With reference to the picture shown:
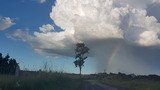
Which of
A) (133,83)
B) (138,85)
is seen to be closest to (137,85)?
(138,85)

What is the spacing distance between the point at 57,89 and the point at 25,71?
3.11 meters

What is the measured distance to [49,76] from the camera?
32438 millimetres

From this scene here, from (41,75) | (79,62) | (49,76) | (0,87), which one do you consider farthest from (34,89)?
(79,62)

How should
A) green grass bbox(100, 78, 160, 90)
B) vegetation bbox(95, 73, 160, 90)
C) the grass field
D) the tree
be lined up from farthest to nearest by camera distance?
the tree < vegetation bbox(95, 73, 160, 90) < the grass field < green grass bbox(100, 78, 160, 90)

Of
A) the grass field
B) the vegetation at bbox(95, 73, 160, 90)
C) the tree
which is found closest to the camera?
the grass field

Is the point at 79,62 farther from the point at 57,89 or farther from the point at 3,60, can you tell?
the point at 57,89

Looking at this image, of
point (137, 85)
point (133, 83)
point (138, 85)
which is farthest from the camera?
point (133, 83)

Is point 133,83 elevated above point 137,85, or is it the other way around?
point 133,83

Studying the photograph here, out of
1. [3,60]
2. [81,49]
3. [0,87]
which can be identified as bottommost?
[0,87]

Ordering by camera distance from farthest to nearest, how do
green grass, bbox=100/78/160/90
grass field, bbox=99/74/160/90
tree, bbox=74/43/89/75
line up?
tree, bbox=74/43/89/75 < grass field, bbox=99/74/160/90 < green grass, bbox=100/78/160/90

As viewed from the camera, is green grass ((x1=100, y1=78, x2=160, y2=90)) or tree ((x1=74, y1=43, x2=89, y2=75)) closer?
green grass ((x1=100, y1=78, x2=160, y2=90))

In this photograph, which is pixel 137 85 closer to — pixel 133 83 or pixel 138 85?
pixel 138 85

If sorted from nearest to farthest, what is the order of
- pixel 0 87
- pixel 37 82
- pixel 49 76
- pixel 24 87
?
pixel 0 87 < pixel 24 87 < pixel 37 82 < pixel 49 76

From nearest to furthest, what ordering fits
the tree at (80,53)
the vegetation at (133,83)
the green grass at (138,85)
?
the green grass at (138,85) < the vegetation at (133,83) < the tree at (80,53)
